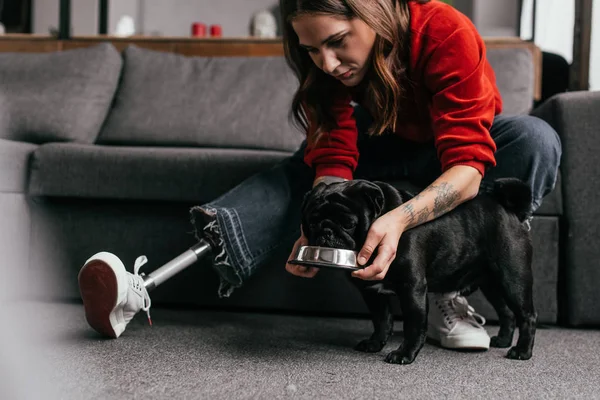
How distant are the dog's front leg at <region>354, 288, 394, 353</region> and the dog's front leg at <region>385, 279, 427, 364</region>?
0.39ft

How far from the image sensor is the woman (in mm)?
1182

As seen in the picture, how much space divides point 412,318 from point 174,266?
59 centimetres

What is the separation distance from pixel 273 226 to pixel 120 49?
176 cm

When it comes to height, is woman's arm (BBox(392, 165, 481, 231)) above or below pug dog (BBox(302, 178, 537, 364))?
above

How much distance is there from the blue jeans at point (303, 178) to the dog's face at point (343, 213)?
11.6 inches

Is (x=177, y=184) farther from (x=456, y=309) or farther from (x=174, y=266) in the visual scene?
(x=456, y=309)

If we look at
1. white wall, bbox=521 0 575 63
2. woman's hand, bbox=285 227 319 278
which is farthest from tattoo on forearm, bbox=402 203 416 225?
white wall, bbox=521 0 575 63

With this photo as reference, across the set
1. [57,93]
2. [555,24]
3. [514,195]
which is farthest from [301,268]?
[555,24]

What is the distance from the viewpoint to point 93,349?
3.99 feet

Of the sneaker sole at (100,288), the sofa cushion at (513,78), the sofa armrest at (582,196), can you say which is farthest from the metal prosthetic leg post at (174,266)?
the sofa cushion at (513,78)

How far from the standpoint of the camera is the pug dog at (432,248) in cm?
113

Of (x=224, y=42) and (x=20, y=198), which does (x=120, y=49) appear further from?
(x=20, y=198)

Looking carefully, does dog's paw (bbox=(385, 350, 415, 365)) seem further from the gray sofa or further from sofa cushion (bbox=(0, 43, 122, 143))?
sofa cushion (bbox=(0, 43, 122, 143))

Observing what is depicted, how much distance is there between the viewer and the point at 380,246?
3.59ft
